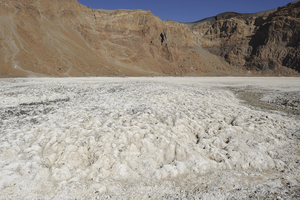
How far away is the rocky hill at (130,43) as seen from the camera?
48062mm

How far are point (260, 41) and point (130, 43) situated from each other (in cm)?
6995

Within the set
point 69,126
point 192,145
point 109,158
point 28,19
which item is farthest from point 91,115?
point 28,19

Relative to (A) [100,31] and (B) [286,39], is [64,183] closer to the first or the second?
(A) [100,31]

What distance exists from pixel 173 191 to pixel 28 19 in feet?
221

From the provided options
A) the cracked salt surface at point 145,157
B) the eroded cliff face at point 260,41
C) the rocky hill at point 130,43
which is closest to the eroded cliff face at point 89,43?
the rocky hill at point 130,43

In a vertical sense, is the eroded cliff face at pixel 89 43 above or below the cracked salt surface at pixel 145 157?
above

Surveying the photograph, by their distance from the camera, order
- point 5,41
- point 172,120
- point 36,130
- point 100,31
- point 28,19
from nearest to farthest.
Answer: point 36,130, point 172,120, point 5,41, point 28,19, point 100,31

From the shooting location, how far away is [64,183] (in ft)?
11.9

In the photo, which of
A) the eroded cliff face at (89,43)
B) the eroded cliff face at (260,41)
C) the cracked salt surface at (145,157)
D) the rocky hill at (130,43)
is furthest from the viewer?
the eroded cliff face at (260,41)

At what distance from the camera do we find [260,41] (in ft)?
314

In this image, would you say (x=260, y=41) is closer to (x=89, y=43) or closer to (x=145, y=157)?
(x=89, y=43)

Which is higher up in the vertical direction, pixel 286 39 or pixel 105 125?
pixel 286 39

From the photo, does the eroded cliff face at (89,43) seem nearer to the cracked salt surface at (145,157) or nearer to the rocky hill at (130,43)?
the rocky hill at (130,43)

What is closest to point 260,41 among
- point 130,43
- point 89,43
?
point 130,43
